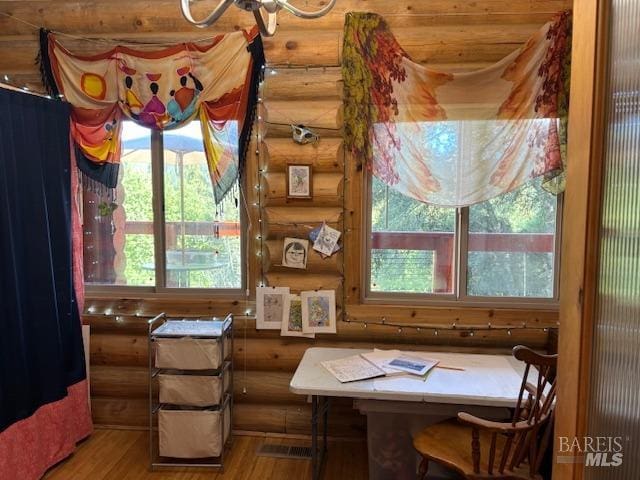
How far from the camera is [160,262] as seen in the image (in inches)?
126

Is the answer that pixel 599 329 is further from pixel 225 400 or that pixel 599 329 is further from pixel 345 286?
pixel 225 400

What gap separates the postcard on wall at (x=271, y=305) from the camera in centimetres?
300

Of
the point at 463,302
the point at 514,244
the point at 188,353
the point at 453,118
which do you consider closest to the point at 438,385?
the point at 463,302

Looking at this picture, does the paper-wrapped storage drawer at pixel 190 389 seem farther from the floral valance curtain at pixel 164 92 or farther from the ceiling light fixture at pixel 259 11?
the ceiling light fixture at pixel 259 11

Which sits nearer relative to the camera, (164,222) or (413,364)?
(413,364)

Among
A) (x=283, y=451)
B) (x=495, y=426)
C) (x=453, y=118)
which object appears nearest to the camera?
(x=495, y=426)

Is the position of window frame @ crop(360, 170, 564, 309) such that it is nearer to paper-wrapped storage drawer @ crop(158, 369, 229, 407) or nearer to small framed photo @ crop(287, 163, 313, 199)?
small framed photo @ crop(287, 163, 313, 199)

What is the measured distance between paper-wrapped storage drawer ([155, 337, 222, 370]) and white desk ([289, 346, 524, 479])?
0.54 meters

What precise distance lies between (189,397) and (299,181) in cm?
144

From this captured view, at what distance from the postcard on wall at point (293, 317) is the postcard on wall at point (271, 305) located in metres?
0.03

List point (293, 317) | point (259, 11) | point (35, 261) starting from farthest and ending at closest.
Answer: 1. point (293, 317)
2. point (35, 261)
3. point (259, 11)

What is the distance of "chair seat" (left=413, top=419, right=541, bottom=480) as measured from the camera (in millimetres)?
1911

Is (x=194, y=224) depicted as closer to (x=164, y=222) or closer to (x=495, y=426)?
(x=164, y=222)

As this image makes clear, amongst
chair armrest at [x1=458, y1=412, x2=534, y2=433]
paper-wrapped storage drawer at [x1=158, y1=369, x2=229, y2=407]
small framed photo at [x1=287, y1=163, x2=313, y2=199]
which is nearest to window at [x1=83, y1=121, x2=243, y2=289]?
small framed photo at [x1=287, y1=163, x2=313, y2=199]
